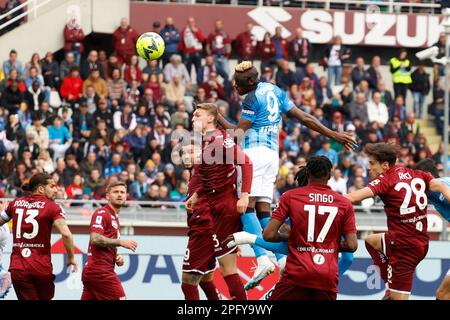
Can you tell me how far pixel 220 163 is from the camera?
14.7m

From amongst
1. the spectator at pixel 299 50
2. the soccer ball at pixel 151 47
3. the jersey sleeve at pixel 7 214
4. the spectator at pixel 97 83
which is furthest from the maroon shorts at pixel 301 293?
the spectator at pixel 299 50

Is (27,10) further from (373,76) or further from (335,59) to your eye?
(373,76)

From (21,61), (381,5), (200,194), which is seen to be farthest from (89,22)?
(200,194)

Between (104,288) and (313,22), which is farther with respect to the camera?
(313,22)

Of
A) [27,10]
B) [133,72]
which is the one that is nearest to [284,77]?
[133,72]

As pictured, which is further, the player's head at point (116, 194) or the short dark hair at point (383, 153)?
the player's head at point (116, 194)

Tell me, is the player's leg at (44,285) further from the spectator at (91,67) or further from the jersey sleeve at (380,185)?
the spectator at (91,67)

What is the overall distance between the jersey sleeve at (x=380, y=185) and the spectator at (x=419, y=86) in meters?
16.0

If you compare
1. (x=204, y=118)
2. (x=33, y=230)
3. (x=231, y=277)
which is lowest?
(x=231, y=277)

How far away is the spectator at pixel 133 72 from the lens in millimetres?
27547

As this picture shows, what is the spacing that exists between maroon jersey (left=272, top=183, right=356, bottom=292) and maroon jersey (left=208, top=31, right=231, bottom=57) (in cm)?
1641

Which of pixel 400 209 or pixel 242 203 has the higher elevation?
pixel 242 203

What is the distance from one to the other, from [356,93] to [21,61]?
302 inches

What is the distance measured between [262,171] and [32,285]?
3.21 metres
